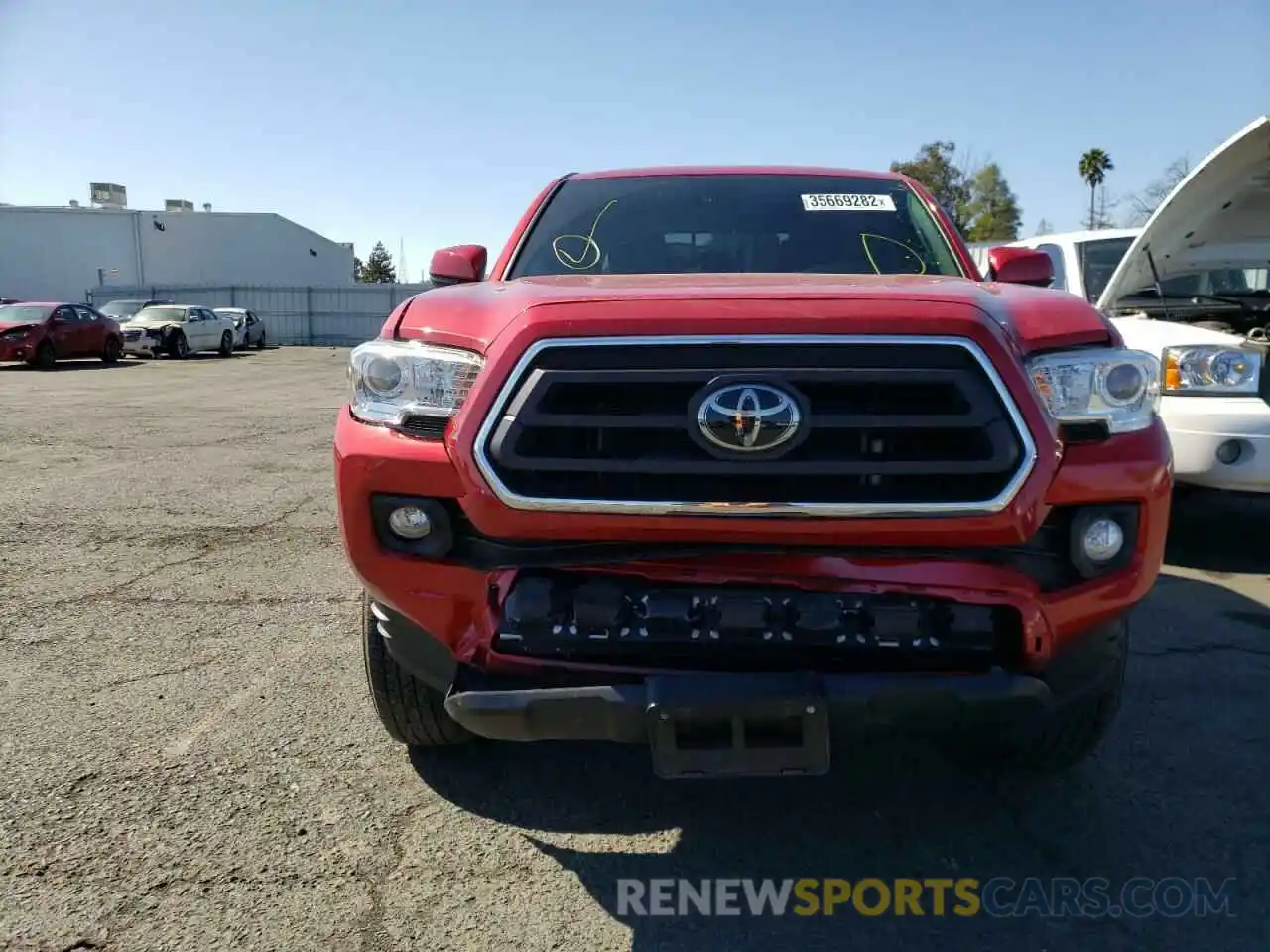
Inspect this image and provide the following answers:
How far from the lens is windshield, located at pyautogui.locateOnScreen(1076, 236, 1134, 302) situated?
7012mm

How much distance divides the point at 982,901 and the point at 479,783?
54.1 inches

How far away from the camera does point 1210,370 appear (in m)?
4.66

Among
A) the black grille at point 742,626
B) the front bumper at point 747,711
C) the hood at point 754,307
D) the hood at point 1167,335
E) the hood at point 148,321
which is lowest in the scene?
the front bumper at point 747,711

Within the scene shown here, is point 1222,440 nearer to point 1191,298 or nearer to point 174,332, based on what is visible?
point 1191,298

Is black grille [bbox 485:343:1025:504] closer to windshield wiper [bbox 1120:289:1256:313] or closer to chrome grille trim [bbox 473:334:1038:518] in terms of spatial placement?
chrome grille trim [bbox 473:334:1038:518]

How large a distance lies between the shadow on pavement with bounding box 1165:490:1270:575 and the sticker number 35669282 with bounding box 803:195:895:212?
218 centimetres

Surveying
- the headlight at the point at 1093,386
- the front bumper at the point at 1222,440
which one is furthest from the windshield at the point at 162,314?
the headlight at the point at 1093,386

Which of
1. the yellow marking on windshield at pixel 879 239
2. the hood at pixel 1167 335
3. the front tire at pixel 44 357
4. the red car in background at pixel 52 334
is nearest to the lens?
the yellow marking on windshield at pixel 879 239

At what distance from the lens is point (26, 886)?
91.4 inches

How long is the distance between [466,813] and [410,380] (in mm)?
1196

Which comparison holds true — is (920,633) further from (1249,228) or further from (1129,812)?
(1249,228)

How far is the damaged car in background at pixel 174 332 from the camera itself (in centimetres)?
2502

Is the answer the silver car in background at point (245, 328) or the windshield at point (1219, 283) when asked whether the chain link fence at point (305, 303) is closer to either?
the silver car in background at point (245, 328)

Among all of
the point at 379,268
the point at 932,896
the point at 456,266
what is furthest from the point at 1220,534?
the point at 379,268
